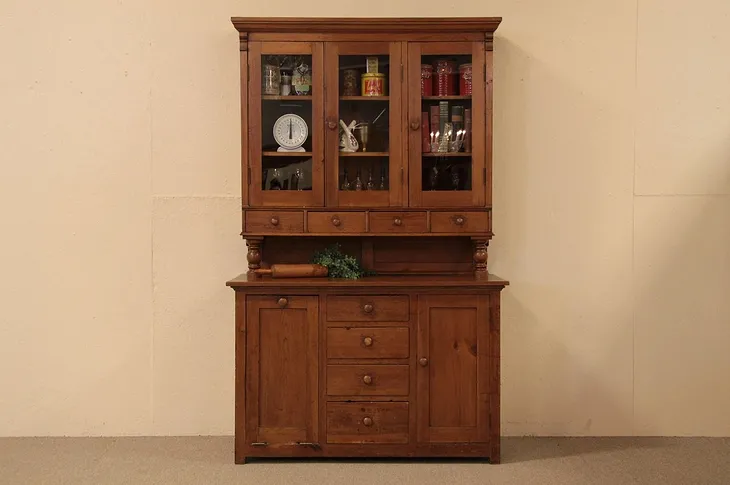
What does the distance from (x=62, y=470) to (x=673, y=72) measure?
3.48 m

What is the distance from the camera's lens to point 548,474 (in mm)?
3205

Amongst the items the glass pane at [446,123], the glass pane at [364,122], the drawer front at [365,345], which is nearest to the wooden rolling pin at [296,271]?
the drawer front at [365,345]

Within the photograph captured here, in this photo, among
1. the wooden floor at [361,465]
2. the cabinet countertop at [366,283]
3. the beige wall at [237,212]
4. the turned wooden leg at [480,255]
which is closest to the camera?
the wooden floor at [361,465]

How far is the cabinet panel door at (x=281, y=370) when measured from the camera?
3312 mm

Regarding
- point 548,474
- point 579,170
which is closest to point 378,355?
point 548,474

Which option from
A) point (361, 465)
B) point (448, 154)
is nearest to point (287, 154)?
point (448, 154)

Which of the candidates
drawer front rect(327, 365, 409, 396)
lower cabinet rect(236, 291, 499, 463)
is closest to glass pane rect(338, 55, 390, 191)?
lower cabinet rect(236, 291, 499, 463)

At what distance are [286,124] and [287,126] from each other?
0.03 ft

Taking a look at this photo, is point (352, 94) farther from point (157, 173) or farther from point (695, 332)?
point (695, 332)

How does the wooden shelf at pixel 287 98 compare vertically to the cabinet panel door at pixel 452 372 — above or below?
above

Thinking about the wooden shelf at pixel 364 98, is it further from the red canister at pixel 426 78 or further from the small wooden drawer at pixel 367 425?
the small wooden drawer at pixel 367 425

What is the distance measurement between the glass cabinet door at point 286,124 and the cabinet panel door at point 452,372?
2.53ft

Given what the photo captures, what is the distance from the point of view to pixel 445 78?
3494 millimetres

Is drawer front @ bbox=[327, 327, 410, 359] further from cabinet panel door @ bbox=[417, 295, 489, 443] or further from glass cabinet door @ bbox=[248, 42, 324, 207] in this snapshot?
glass cabinet door @ bbox=[248, 42, 324, 207]
